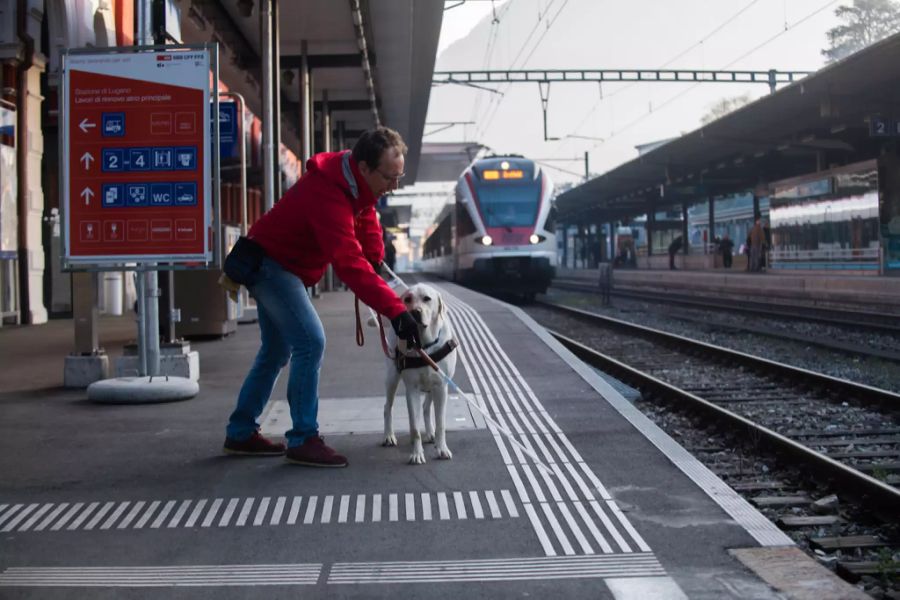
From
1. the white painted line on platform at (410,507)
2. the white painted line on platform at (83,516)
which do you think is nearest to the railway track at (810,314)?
the white painted line on platform at (410,507)

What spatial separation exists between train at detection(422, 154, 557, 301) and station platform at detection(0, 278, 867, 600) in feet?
53.8

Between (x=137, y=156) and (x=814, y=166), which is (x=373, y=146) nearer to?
(x=137, y=156)

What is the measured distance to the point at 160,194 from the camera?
25.1 ft

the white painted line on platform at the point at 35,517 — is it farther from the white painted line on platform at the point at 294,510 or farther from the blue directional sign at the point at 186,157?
the blue directional sign at the point at 186,157

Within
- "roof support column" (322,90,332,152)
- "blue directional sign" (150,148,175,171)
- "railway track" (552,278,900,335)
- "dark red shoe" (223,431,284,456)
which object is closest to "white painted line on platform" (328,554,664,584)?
"dark red shoe" (223,431,284,456)

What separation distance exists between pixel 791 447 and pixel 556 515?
253 centimetres

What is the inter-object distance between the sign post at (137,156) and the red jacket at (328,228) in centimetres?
239

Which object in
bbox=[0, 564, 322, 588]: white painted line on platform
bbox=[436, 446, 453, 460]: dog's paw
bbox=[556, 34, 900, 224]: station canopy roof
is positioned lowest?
bbox=[0, 564, 322, 588]: white painted line on platform

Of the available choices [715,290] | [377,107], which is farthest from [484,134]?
[715,290]

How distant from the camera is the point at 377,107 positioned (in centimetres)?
3147

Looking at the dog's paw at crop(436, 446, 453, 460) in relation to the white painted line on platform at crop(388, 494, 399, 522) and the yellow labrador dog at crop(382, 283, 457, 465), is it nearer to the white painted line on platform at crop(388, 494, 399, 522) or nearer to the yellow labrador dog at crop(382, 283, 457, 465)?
the yellow labrador dog at crop(382, 283, 457, 465)

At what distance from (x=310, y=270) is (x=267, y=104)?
11.0 metres

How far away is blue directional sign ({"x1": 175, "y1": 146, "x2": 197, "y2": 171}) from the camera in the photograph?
7.60 metres

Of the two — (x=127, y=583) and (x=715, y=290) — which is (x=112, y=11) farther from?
(x=715, y=290)
